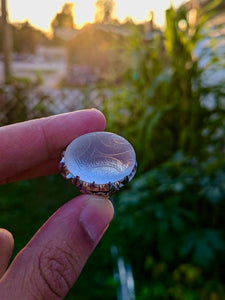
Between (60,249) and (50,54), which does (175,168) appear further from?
(50,54)

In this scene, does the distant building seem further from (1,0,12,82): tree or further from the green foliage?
the green foliage

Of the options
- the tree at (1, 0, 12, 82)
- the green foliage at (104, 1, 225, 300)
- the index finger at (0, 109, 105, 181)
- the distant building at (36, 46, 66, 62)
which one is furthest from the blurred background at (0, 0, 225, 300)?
the distant building at (36, 46, 66, 62)

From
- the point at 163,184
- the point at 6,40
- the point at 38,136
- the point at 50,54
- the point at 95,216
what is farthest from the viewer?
the point at 50,54

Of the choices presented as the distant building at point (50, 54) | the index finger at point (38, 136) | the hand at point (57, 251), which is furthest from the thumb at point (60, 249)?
the distant building at point (50, 54)

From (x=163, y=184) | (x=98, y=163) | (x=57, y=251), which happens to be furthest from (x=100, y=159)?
(x=163, y=184)

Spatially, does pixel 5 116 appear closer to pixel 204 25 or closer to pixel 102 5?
pixel 204 25

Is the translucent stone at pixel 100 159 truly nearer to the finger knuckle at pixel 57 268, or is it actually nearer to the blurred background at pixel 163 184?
the finger knuckle at pixel 57 268
